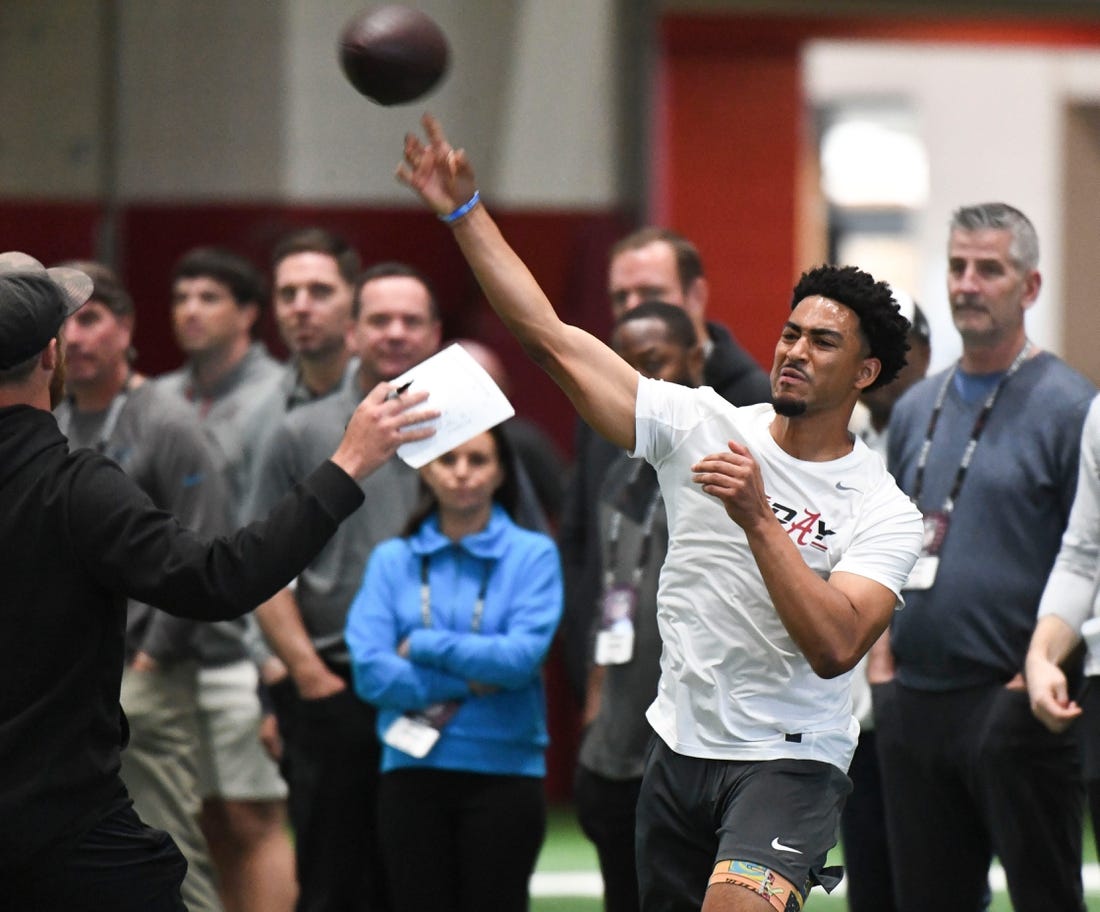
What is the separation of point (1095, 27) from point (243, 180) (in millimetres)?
4341

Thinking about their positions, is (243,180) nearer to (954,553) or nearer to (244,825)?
(244,825)

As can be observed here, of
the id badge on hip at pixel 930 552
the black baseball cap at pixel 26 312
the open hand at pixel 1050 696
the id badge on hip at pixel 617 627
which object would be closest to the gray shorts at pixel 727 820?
the open hand at pixel 1050 696

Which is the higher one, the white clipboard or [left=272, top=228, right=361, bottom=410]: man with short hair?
[left=272, top=228, right=361, bottom=410]: man with short hair

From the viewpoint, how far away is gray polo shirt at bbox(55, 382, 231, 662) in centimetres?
534

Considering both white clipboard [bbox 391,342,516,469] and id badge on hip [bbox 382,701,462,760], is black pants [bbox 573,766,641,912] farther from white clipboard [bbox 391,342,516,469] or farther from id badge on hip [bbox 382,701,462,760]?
white clipboard [bbox 391,342,516,469]

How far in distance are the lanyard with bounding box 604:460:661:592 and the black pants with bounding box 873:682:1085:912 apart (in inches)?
29.7

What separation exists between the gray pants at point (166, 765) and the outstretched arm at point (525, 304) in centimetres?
221

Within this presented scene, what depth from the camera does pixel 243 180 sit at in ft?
29.1

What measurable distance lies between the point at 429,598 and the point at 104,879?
1882 millimetres

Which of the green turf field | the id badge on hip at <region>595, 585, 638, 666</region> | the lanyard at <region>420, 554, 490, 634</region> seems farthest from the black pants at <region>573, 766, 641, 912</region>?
the green turf field

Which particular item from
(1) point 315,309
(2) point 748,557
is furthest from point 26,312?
(1) point 315,309

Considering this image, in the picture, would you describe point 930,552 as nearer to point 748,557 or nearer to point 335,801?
point 748,557

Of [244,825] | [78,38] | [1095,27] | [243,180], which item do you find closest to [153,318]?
[243,180]

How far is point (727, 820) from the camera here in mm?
3621
